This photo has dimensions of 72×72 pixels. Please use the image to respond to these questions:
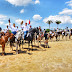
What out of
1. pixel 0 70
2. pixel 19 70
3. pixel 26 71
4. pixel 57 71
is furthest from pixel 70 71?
pixel 0 70

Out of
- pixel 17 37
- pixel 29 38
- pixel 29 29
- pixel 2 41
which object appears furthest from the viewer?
pixel 29 29

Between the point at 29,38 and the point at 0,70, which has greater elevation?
the point at 29,38

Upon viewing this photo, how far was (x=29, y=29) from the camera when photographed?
12250mm

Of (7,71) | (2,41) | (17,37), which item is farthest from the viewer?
(17,37)

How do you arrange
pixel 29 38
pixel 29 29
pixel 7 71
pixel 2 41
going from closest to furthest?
pixel 7 71, pixel 2 41, pixel 29 38, pixel 29 29

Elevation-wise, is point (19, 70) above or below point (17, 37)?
below

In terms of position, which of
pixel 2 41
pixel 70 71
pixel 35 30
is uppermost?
pixel 35 30

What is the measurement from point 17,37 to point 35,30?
3.94m

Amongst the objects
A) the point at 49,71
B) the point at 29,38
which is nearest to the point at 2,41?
the point at 29,38

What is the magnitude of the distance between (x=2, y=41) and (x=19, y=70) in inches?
165

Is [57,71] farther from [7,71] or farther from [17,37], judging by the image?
[17,37]

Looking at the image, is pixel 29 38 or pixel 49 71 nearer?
pixel 49 71

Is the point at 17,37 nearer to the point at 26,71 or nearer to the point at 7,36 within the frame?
the point at 7,36

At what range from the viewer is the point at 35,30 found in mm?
12742
